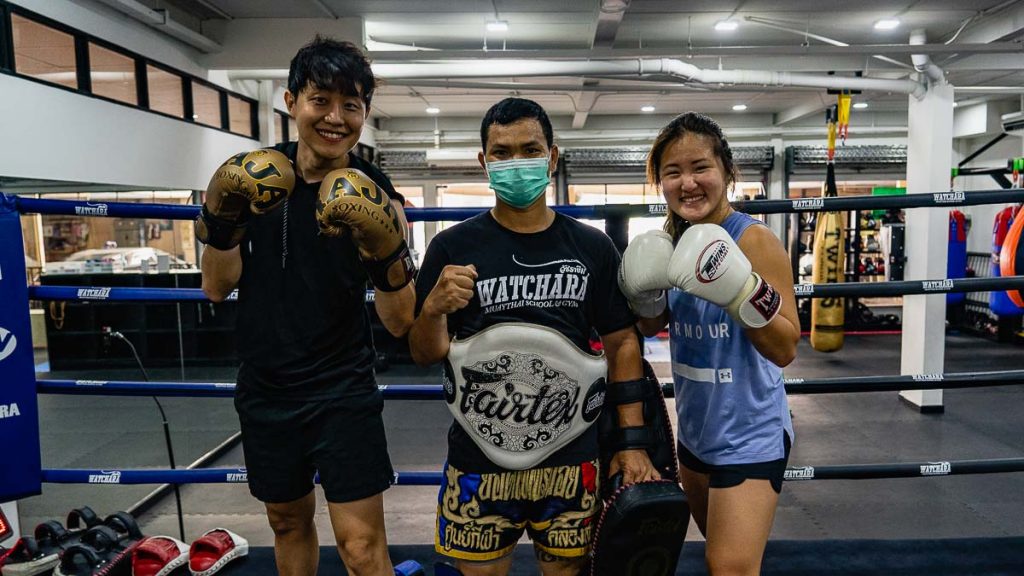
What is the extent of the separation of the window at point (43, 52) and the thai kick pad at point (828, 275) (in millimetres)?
6140

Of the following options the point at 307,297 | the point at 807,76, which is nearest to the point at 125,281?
the point at 307,297

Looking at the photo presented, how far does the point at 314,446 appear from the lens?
1.44 meters

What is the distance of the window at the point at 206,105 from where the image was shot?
643 centimetres

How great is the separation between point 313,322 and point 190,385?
82 centimetres

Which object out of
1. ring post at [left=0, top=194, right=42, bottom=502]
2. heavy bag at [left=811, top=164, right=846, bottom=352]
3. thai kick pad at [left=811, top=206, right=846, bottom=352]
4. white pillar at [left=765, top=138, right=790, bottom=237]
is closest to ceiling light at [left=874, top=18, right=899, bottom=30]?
heavy bag at [left=811, top=164, right=846, bottom=352]

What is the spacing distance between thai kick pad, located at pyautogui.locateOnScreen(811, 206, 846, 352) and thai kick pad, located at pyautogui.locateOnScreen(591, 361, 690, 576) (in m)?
4.75

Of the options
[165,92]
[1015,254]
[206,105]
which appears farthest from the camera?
[206,105]

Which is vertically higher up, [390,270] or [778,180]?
[778,180]

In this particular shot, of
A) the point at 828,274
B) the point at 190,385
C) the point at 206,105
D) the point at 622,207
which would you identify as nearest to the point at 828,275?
the point at 828,274

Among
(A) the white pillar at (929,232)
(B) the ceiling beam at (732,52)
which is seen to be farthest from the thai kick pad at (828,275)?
(B) the ceiling beam at (732,52)

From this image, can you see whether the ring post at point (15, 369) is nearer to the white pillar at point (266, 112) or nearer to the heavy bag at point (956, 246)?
the white pillar at point (266, 112)

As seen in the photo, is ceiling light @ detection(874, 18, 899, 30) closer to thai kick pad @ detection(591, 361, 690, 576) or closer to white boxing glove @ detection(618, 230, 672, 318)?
white boxing glove @ detection(618, 230, 672, 318)

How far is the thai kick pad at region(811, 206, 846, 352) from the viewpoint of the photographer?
18.3ft

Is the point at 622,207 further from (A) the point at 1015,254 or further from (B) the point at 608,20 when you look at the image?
(A) the point at 1015,254
